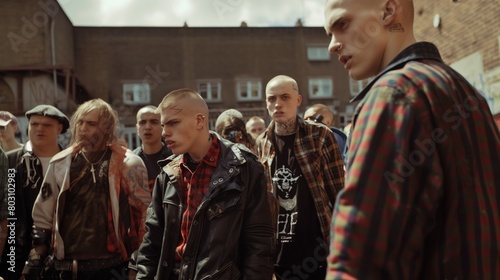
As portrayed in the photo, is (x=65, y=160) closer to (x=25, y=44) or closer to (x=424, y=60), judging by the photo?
(x=424, y=60)

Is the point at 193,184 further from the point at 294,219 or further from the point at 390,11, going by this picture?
the point at 390,11

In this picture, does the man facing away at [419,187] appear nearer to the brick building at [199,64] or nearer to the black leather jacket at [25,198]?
the black leather jacket at [25,198]

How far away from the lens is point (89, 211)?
12.7 feet

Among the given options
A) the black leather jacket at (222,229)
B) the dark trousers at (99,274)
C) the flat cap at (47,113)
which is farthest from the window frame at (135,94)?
the black leather jacket at (222,229)

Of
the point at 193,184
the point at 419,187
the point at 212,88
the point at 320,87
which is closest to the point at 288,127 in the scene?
the point at 193,184

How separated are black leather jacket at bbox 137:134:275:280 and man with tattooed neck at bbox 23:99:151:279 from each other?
655 mm

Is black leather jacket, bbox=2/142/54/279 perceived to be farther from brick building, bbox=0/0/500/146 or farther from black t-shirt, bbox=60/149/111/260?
brick building, bbox=0/0/500/146

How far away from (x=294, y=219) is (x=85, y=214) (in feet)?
5.67

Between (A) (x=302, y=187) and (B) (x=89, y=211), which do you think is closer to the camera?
(B) (x=89, y=211)

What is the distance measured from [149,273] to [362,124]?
223 centimetres

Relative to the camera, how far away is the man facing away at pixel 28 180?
468cm

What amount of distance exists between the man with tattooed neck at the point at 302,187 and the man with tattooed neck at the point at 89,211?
120cm

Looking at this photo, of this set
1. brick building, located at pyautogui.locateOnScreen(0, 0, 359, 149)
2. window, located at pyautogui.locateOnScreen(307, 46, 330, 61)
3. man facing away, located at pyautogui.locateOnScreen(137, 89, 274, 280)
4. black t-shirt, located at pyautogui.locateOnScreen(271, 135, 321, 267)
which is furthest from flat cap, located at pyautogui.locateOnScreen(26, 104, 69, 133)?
window, located at pyautogui.locateOnScreen(307, 46, 330, 61)

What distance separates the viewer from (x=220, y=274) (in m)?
2.88
